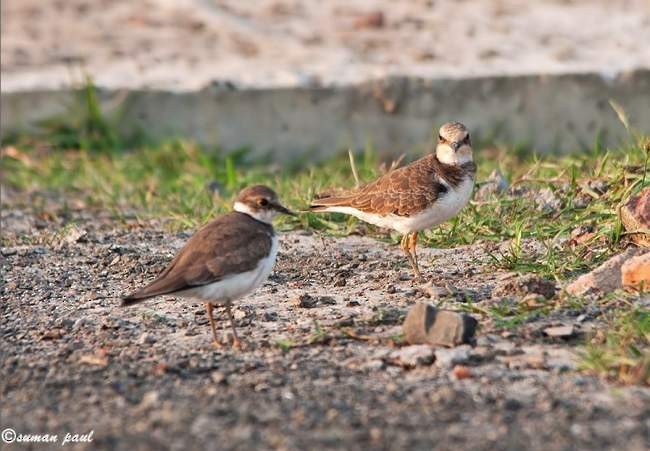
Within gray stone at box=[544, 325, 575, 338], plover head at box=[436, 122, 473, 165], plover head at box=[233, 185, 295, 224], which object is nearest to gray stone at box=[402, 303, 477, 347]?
gray stone at box=[544, 325, 575, 338]

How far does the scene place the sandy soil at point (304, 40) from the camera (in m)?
10.8

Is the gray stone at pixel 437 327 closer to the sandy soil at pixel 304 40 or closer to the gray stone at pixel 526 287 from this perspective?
the gray stone at pixel 526 287

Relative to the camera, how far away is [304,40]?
11.7m

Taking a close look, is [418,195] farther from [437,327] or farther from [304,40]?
[304,40]

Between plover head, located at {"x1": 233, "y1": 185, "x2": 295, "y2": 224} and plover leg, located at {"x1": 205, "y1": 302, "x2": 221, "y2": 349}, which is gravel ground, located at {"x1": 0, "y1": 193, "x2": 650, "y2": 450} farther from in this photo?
plover head, located at {"x1": 233, "y1": 185, "x2": 295, "y2": 224}

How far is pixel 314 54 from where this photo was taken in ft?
37.1

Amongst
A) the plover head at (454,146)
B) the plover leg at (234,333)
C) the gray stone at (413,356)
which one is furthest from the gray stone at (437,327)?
the plover head at (454,146)

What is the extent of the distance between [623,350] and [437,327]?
81cm

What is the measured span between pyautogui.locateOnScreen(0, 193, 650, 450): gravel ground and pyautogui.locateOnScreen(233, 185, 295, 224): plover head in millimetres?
481

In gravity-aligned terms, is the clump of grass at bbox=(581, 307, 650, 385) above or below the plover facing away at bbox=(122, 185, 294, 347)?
below

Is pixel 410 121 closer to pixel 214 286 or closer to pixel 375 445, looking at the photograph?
pixel 214 286

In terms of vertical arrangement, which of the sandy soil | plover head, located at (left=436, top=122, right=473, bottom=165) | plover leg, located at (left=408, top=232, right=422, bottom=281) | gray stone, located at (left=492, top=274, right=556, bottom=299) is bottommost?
gray stone, located at (left=492, top=274, right=556, bottom=299)

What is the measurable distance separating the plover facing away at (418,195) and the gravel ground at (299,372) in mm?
271

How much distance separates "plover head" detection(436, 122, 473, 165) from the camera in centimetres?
723
